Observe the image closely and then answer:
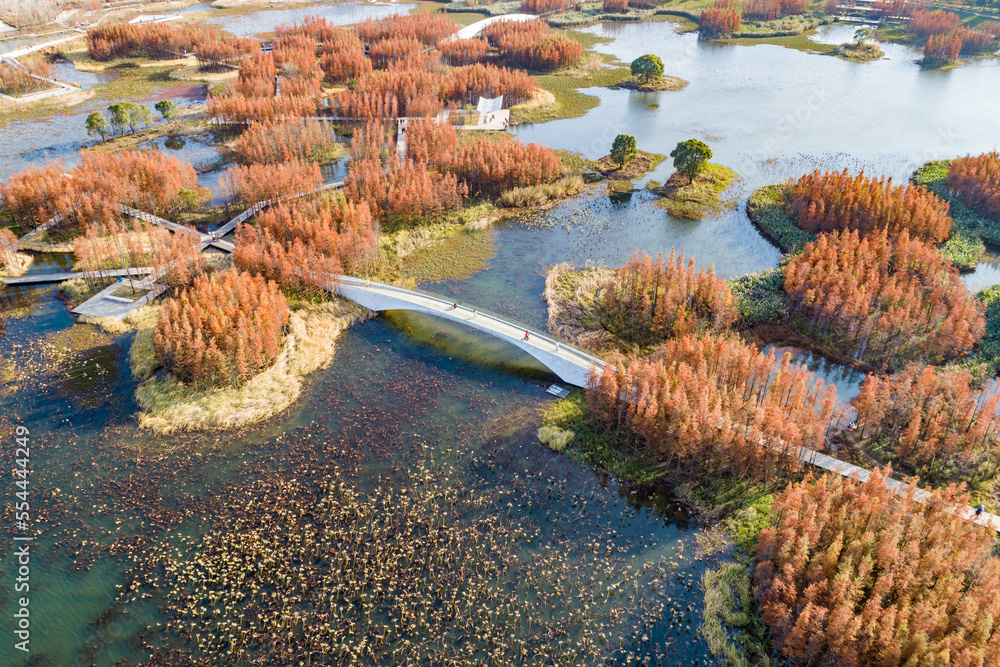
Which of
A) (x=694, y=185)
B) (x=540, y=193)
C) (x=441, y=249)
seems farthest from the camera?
(x=694, y=185)

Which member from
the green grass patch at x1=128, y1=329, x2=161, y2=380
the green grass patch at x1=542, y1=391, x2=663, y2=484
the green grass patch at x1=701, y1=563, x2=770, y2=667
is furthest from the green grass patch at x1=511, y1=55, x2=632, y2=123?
the green grass patch at x1=701, y1=563, x2=770, y2=667

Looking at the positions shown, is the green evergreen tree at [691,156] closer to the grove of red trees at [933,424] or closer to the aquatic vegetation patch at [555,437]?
the grove of red trees at [933,424]

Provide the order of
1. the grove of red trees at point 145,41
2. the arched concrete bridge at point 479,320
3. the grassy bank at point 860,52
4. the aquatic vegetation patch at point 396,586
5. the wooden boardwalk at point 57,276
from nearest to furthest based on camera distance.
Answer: the aquatic vegetation patch at point 396,586, the arched concrete bridge at point 479,320, the wooden boardwalk at point 57,276, the grove of red trees at point 145,41, the grassy bank at point 860,52

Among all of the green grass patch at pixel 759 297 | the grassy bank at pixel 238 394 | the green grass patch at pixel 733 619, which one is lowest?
the green grass patch at pixel 733 619

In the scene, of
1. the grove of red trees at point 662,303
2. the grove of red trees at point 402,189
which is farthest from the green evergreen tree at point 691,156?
the grove of red trees at point 662,303

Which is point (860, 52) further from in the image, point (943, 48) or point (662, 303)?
point (662, 303)

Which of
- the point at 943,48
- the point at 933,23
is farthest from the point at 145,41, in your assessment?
the point at 933,23
